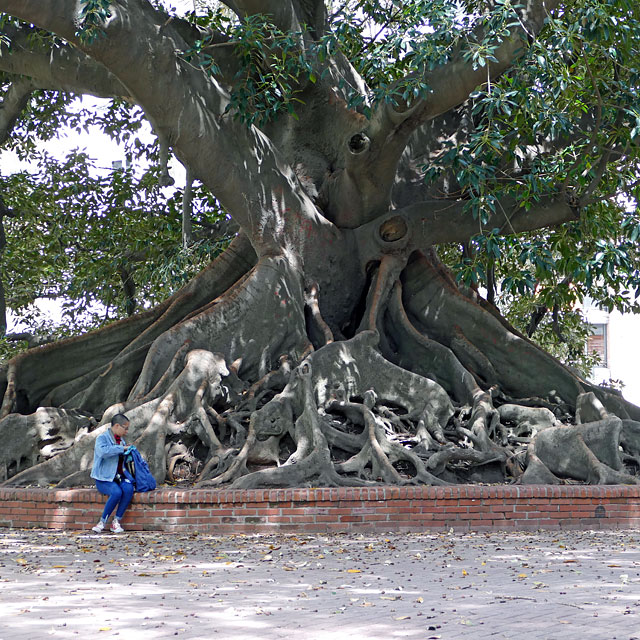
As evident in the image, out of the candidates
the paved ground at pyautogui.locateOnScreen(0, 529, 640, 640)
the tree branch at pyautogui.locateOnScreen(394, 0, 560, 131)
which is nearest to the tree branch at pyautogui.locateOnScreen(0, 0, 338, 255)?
the tree branch at pyautogui.locateOnScreen(394, 0, 560, 131)

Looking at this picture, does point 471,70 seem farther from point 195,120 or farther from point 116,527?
point 116,527

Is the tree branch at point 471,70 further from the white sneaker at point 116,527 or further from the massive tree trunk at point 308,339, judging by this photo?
→ the white sneaker at point 116,527

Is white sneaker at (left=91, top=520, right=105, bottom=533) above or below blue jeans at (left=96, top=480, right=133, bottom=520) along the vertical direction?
below

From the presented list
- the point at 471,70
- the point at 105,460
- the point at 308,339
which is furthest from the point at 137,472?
the point at 471,70

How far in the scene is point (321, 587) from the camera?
5.35 meters

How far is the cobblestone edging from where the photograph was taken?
8.26 meters

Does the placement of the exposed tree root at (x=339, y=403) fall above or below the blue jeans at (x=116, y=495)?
above

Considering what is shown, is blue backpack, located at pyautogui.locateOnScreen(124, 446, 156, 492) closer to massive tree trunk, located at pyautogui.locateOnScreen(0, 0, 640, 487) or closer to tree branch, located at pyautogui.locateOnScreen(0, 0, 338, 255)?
massive tree trunk, located at pyautogui.locateOnScreen(0, 0, 640, 487)

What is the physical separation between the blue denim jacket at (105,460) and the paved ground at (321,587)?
24.8 inches

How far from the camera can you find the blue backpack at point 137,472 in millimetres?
8641

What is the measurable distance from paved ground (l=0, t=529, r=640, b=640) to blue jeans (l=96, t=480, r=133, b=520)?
0.36 m

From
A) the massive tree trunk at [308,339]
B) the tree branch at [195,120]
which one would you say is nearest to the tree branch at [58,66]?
the massive tree trunk at [308,339]

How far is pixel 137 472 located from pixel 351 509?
214cm

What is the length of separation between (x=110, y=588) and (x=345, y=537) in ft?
10.0
